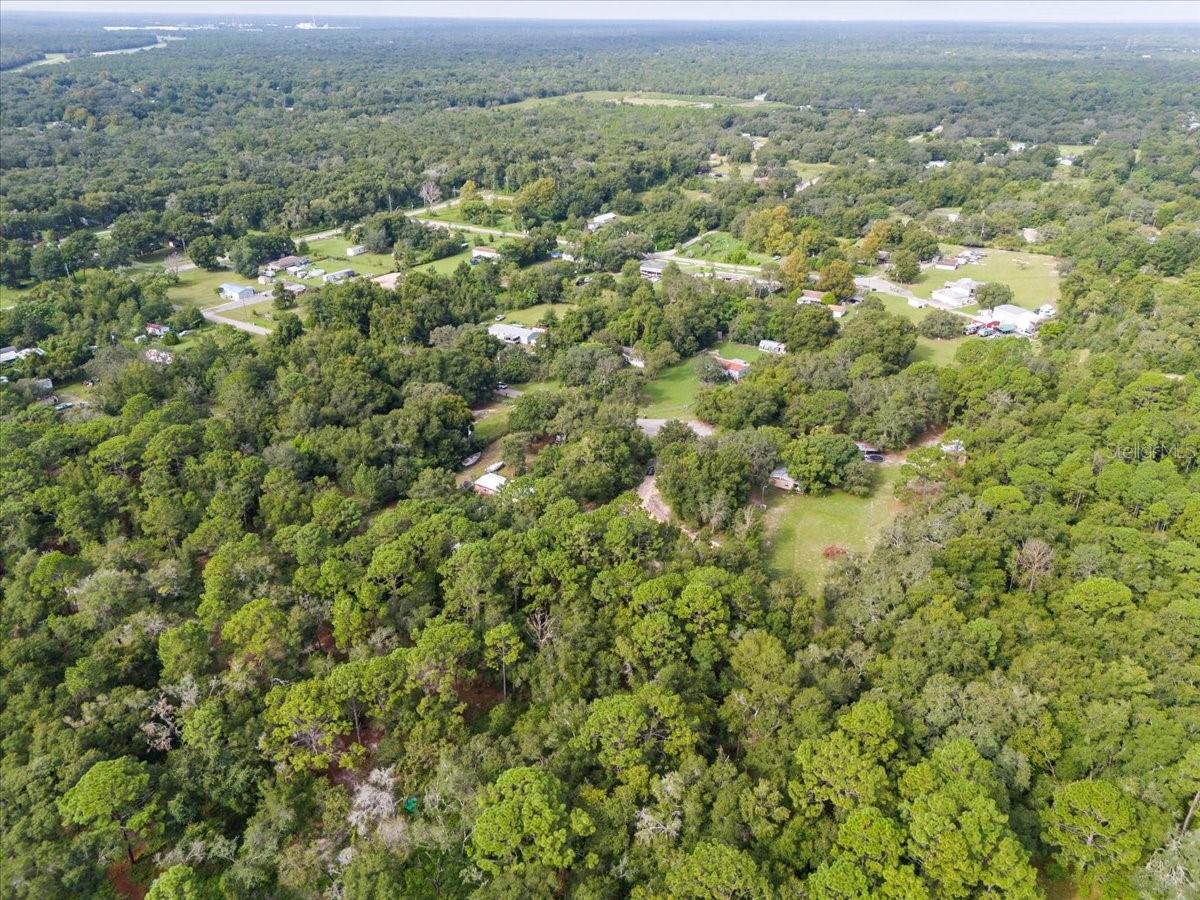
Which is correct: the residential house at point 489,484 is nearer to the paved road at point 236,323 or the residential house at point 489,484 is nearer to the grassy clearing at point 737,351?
the grassy clearing at point 737,351

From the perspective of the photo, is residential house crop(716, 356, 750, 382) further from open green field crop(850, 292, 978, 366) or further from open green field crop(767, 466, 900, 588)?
open green field crop(767, 466, 900, 588)

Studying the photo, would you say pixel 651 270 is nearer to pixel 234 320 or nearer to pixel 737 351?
pixel 737 351

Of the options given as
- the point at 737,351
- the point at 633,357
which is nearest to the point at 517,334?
the point at 633,357

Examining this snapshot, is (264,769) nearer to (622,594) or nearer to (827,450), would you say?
(622,594)

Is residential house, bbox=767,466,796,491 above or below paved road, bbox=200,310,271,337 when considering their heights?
above

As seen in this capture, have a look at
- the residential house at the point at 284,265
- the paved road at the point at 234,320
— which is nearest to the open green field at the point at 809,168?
the residential house at the point at 284,265

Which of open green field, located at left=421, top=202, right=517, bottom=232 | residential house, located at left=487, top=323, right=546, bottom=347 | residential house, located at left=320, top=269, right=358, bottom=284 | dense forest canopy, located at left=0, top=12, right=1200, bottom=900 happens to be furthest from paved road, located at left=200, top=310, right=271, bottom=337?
open green field, located at left=421, top=202, right=517, bottom=232
